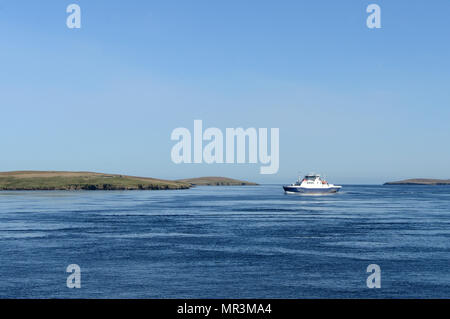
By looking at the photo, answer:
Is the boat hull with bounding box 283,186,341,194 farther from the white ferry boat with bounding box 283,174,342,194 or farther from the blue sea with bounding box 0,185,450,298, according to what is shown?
the blue sea with bounding box 0,185,450,298

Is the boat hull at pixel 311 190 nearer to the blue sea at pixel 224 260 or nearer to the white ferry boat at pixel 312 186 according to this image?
the white ferry boat at pixel 312 186

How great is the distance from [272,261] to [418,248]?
15957mm

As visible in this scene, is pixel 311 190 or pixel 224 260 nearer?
pixel 224 260

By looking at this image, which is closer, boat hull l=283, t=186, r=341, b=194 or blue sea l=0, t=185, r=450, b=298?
blue sea l=0, t=185, r=450, b=298

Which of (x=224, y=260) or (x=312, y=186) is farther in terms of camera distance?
(x=312, y=186)

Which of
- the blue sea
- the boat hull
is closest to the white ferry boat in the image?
the boat hull

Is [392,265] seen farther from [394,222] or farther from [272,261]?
[394,222]

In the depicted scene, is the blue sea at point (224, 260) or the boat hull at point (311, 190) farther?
the boat hull at point (311, 190)

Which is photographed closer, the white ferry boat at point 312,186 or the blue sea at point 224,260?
the blue sea at point 224,260

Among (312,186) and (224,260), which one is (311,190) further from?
(224,260)

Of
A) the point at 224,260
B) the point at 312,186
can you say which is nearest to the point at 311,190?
the point at 312,186

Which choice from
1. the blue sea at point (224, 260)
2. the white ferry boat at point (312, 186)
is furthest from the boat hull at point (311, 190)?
the blue sea at point (224, 260)

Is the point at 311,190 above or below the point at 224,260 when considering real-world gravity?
below
